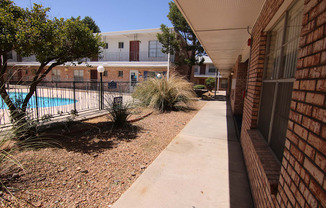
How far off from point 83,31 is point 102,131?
279 cm

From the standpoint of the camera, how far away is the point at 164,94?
866 centimetres

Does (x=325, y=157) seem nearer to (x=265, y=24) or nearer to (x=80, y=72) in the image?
(x=265, y=24)

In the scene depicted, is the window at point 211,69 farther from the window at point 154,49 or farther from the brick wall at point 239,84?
the brick wall at point 239,84

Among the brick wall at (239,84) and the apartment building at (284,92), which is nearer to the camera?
the apartment building at (284,92)

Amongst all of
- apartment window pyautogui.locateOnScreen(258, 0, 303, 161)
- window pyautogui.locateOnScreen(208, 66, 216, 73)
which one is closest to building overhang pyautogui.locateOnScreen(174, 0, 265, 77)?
apartment window pyautogui.locateOnScreen(258, 0, 303, 161)

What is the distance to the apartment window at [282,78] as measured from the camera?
6.29 feet

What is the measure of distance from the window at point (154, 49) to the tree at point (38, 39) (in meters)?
14.1

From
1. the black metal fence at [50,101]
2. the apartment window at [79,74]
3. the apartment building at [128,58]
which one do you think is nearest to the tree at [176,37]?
the apartment building at [128,58]

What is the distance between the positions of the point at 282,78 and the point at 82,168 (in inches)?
133

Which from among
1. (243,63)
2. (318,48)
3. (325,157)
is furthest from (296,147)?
(243,63)

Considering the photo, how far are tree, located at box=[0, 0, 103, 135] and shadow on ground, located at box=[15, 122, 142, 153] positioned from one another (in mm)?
720

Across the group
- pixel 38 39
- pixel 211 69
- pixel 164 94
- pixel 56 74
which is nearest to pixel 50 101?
pixel 38 39

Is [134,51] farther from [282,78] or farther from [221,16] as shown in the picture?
[282,78]

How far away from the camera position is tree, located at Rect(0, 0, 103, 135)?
11.5 feet
